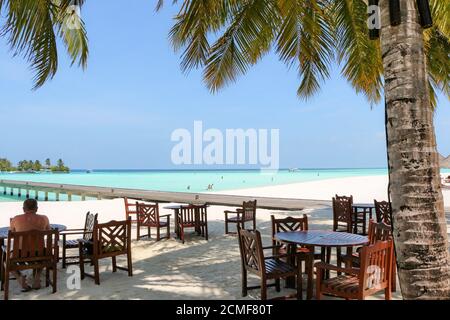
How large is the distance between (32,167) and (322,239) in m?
142

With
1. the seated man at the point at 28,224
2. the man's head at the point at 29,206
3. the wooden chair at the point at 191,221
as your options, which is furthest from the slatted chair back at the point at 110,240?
the wooden chair at the point at 191,221

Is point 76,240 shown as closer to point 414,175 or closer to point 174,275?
point 174,275

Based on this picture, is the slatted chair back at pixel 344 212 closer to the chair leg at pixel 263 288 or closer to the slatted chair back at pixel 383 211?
the slatted chair back at pixel 383 211

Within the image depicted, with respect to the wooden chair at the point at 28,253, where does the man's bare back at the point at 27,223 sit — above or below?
above

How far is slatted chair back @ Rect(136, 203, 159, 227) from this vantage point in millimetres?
8264

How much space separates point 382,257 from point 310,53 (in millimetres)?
3886

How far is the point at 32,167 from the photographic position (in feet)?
426

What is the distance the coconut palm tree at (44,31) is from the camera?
12.4 ft

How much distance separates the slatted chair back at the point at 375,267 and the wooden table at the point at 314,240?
47cm

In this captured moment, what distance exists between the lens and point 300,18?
6289 mm

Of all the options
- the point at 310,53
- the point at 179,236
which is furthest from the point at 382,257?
the point at 179,236

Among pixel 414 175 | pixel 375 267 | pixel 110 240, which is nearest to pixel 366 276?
pixel 375 267

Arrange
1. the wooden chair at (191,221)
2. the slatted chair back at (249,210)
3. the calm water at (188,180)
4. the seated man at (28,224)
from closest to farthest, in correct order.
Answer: the seated man at (28,224), the wooden chair at (191,221), the slatted chair back at (249,210), the calm water at (188,180)
